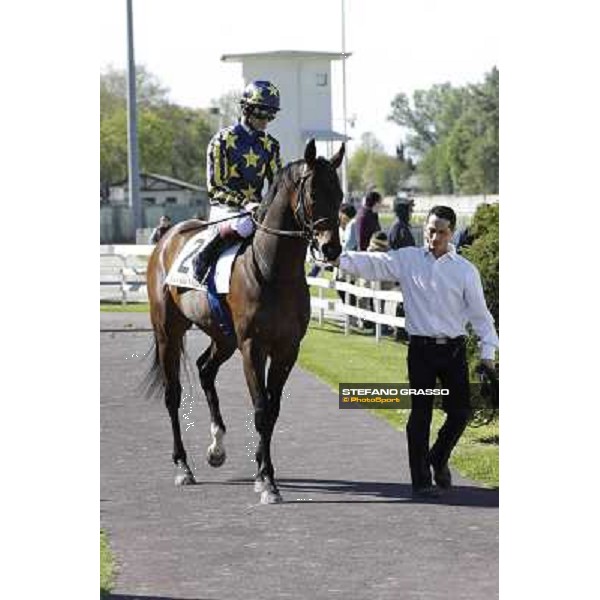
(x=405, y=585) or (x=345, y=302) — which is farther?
(x=345, y=302)

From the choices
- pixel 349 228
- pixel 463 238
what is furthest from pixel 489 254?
pixel 349 228

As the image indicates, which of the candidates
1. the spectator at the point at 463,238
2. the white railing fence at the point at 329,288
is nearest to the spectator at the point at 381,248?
the white railing fence at the point at 329,288

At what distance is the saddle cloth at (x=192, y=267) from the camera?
10141 millimetres

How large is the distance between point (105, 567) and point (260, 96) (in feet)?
9.88

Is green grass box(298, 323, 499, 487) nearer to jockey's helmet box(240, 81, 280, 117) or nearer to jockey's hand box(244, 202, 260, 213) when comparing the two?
jockey's hand box(244, 202, 260, 213)

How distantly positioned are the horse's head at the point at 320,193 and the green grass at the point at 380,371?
200 centimetres

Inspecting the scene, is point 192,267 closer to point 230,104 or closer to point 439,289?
point 230,104

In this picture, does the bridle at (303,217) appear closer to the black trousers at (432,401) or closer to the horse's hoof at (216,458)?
the black trousers at (432,401)

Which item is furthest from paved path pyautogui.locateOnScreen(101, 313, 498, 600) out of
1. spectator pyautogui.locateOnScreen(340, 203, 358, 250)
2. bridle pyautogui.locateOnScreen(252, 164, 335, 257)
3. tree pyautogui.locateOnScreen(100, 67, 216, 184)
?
spectator pyautogui.locateOnScreen(340, 203, 358, 250)

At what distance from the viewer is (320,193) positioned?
902cm
